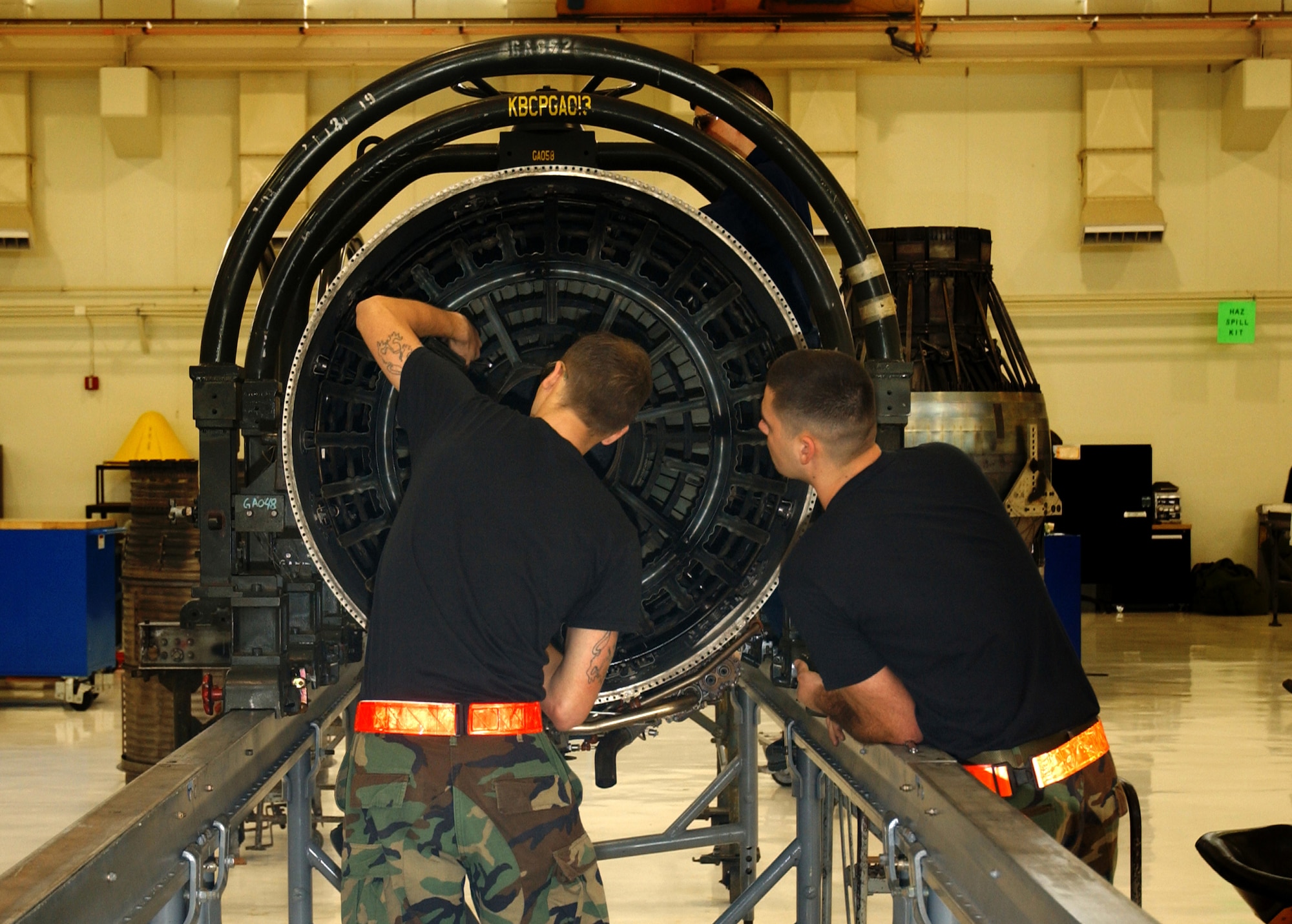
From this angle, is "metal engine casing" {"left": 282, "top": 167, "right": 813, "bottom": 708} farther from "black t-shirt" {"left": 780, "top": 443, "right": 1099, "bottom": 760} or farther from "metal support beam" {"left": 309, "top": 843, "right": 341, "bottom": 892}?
"metal support beam" {"left": 309, "top": 843, "right": 341, "bottom": 892}

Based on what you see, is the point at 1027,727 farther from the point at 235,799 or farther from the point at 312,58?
the point at 312,58

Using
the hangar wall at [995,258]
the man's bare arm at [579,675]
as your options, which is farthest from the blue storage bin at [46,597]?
the man's bare arm at [579,675]

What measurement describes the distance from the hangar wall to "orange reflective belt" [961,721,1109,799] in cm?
1030

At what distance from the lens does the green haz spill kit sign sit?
39.9 ft

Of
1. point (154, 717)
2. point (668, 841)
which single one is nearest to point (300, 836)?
point (668, 841)

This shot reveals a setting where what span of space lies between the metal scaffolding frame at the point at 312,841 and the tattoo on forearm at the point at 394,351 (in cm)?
76

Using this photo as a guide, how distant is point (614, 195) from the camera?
2.54 meters

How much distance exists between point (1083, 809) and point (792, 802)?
381cm

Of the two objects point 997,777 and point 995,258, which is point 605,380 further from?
point 995,258

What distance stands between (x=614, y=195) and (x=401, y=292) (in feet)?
1.82

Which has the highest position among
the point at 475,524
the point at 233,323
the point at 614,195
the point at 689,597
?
the point at 614,195

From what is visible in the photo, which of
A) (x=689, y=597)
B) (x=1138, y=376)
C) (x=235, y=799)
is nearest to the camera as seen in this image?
(x=235, y=799)

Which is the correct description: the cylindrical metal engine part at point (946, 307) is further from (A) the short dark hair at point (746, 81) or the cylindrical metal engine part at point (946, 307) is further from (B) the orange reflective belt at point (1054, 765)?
(B) the orange reflective belt at point (1054, 765)

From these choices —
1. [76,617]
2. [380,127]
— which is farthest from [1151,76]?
[76,617]
